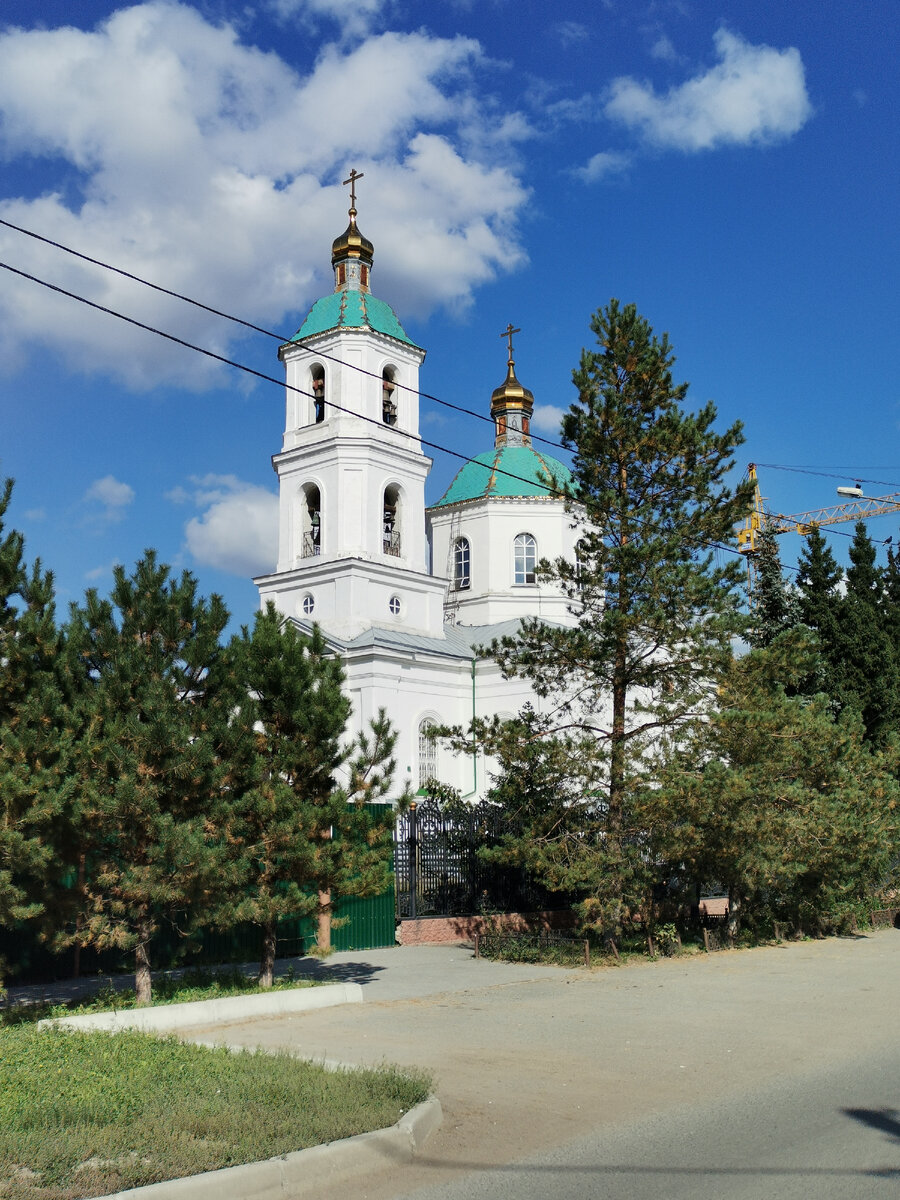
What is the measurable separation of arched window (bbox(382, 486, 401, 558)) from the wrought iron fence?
1875 centimetres

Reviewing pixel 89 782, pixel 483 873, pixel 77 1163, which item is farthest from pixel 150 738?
pixel 483 873

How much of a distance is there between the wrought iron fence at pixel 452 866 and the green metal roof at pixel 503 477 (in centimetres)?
2489

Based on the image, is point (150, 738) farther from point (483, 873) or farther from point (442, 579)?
point (442, 579)

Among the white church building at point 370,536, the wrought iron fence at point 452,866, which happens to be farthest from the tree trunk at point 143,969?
the white church building at point 370,536

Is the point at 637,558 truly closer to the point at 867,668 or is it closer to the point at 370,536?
the point at 867,668

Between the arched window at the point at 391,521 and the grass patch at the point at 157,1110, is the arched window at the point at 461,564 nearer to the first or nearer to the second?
the arched window at the point at 391,521

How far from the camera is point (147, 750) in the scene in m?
11.1

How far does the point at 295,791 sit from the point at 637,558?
271 inches

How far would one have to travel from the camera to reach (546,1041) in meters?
10.5

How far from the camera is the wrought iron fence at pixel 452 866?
18.6 metres

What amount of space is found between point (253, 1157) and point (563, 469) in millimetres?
41509

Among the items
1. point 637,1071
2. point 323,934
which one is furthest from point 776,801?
point 637,1071

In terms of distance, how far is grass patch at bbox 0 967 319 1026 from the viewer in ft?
36.4

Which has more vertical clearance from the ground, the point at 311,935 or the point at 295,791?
the point at 295,791
